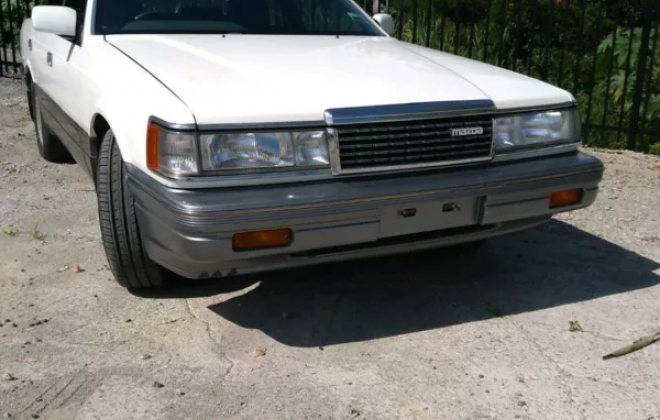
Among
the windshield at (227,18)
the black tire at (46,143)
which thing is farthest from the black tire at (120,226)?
the black tire at (46,143)

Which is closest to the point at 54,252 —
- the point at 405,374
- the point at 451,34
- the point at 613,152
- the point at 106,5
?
the point at 106,5

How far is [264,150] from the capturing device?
2.94 metres

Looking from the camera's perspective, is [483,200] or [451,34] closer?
[483,200]

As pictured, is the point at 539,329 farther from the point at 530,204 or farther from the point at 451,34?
the point at 451,34

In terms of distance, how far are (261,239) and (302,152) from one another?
0.38m

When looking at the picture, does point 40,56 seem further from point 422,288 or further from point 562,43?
point 562,43

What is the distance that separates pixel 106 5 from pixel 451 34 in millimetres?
5314

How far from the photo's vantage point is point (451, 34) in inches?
341

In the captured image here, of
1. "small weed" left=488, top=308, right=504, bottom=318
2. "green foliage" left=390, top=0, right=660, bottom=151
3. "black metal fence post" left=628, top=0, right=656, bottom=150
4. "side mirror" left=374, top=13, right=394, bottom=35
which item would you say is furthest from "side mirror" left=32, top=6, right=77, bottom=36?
"black metal fence post" left=628, top=0, right=656, bottom=150

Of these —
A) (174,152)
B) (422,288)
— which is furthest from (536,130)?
(174,152)

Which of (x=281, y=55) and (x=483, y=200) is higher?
(x=281, y=55)

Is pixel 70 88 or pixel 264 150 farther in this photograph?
pixel 70 88

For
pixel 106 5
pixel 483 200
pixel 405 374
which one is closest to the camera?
pixel 405 374

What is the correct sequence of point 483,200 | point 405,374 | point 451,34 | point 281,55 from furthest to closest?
point 451,34
point 281,55
point 483,200
point 405,374
